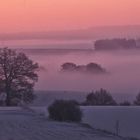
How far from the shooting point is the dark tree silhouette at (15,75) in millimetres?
82875

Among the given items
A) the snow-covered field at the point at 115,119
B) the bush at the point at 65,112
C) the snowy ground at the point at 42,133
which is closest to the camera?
the snowy ground at the point at 42,133

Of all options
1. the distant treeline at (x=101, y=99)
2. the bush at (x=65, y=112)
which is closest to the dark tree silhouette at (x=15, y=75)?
the distant treeline at (x=101, y=99)

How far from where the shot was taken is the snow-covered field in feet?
156

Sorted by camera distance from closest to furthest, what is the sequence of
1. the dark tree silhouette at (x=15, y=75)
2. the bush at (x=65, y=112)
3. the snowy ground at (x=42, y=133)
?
the snowy ground at (x=42, y=133)
the bush at (x=65, y=112)
the dark tree silhouette at (x=15, y=75)

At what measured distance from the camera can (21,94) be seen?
83875 millimetres

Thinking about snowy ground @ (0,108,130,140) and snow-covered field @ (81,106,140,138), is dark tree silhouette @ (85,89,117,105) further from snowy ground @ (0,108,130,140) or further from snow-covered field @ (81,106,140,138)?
snowy ground @ (0,108,130,140)

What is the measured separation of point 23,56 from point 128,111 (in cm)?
2758

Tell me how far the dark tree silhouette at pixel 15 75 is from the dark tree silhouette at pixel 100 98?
9.39m

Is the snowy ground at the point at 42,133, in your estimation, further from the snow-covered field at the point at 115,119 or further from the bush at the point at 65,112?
the bush at the point at 65,112

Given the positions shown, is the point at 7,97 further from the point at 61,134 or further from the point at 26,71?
the point at 61,134

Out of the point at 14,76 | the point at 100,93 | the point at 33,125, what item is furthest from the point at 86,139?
the point at 100,93

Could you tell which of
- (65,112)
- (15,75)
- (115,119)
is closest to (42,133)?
(65,112)

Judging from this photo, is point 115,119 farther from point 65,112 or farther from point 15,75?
point 15,75

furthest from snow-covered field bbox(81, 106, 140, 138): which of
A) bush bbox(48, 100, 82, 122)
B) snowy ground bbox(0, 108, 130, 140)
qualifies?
snowy ground bbox(0, 108, 130, 140)
